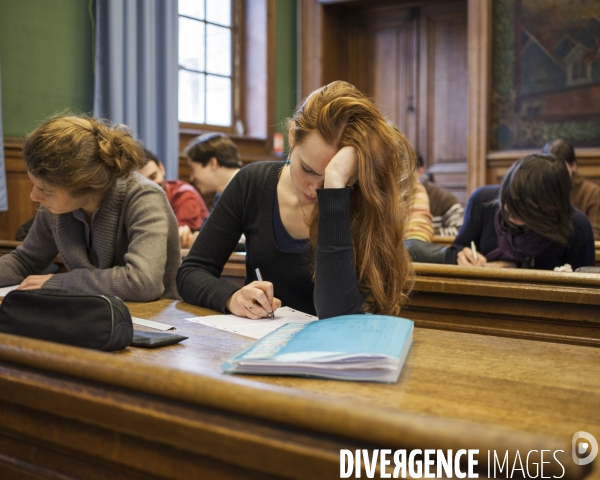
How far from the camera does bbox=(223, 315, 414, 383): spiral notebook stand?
88 centimetres

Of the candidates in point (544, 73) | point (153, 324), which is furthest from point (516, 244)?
point (544, 73)

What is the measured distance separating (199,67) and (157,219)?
11.7ft

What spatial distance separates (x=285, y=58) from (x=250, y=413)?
17.5 feet

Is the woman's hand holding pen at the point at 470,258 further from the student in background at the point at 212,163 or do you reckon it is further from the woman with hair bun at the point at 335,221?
the student in background at the point at 212,163

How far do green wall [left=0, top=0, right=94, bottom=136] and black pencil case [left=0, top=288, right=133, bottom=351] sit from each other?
2714 mm

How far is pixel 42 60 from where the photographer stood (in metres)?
3.67

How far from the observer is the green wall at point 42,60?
353cm

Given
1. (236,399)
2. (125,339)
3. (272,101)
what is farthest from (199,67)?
(236,399)

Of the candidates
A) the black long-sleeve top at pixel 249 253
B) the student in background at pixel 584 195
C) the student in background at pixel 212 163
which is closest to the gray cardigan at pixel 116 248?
the black long-sleeve top at pixel 249 253

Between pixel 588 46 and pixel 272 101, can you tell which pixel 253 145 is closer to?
pixel 272 101

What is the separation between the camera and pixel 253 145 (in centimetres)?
537

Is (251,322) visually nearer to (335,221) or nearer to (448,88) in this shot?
(335,221)

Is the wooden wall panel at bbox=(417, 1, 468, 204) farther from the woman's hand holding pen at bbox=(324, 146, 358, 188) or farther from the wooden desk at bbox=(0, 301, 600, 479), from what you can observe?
the wooden desk at bbox=(0, 301, 600, 479)

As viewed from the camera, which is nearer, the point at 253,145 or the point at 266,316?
the point at 266,316
